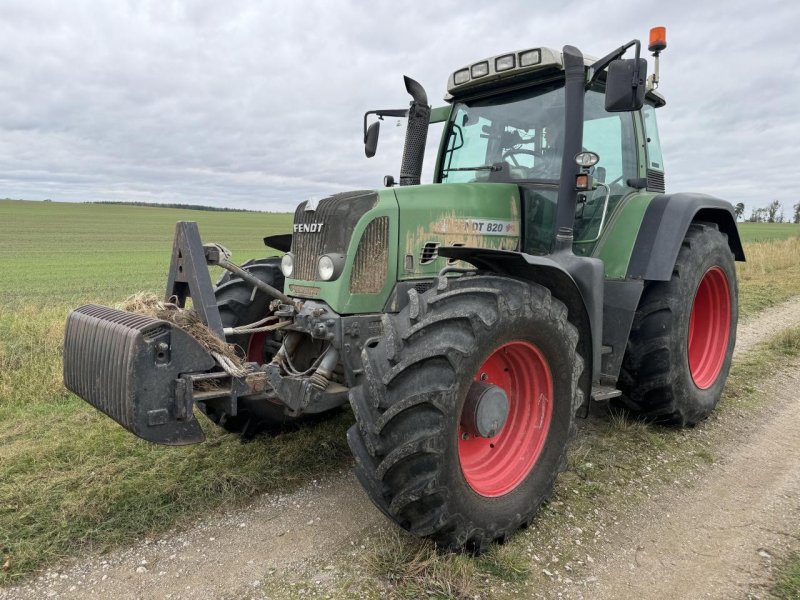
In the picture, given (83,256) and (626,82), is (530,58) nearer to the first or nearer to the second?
(626,82)

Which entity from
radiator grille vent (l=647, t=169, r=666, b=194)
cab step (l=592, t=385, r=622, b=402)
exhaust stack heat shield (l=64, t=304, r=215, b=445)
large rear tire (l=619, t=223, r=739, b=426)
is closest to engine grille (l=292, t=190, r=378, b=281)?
exhaust stack heat shield (l=64, t=304, r=215, b=445)

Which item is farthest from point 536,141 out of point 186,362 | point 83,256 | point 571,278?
point 83,256

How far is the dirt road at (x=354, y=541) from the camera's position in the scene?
259 centimetres

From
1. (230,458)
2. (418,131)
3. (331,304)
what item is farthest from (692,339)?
(230,458)

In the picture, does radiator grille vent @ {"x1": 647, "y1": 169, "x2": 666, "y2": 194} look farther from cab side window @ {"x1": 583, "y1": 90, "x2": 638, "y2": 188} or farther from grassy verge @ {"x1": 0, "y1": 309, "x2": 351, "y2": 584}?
grassy verge @ {"x1": 0, "y1": 309, "x2": 351, "y2": 584}

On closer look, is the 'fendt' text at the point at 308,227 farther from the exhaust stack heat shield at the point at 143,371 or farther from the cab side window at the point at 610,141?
the cab side window at the point at 610,141

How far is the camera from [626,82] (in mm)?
3096

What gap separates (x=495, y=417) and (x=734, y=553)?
51.6 inches

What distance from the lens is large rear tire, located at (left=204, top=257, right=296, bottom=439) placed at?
3820 millimetres

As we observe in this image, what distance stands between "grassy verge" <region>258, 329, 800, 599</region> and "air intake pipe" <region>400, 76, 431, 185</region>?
2.32 m

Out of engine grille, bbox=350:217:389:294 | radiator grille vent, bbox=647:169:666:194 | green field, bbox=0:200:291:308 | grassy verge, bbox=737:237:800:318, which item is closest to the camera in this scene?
engine grille, bbox=350:217:389:294

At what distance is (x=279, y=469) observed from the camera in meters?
3.63

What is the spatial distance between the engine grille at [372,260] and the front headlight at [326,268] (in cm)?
12

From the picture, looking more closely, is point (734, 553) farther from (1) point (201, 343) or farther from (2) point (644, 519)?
(1) point (201, 343)
